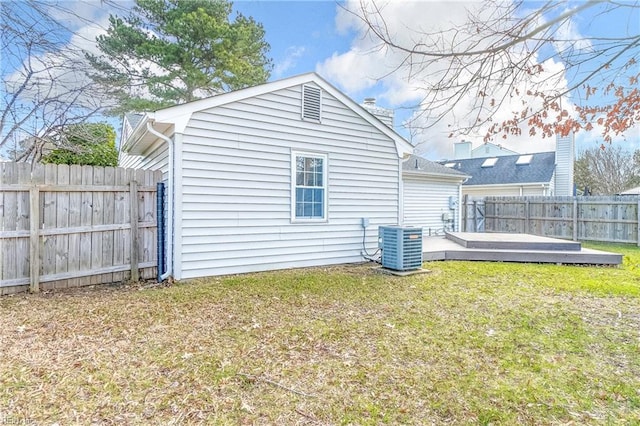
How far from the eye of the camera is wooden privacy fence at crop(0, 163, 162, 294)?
4.83 metres

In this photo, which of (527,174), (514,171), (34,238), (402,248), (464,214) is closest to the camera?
(34,238)

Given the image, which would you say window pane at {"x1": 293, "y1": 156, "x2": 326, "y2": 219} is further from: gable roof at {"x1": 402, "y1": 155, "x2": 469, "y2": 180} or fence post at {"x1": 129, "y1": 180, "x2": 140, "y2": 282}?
gable roof at {"x1": 402, "y1": 155, "x2": 469, "y2": 180}

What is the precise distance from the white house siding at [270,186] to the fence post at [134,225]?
30.5 inches

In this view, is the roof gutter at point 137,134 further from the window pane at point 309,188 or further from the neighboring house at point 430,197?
the neighboring house at point 430,197

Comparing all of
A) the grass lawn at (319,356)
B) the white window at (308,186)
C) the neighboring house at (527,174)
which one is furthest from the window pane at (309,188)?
the neighboring house at (527,174)

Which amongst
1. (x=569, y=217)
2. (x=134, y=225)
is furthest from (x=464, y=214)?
(x=134, y=225)

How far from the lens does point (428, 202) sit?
1325cm

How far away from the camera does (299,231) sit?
23.4ft

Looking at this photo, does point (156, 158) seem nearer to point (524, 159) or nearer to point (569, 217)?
point (569, 217)

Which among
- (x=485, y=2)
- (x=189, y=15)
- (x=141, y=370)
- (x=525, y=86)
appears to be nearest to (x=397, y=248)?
(x=525, y=86)

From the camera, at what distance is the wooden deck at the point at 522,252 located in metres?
7.82

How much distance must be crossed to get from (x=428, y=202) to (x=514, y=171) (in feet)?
31.5

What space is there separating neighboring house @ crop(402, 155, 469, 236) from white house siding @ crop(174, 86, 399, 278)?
4388 mm

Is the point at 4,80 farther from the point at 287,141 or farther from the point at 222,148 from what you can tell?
the point at 287,141
